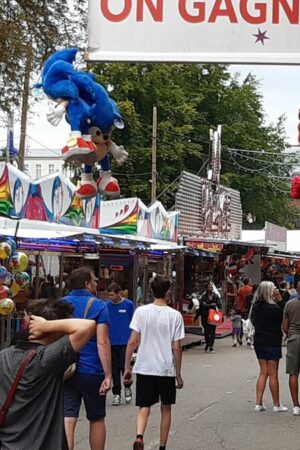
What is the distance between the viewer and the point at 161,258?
75.1ft

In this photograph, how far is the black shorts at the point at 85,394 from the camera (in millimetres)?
6500

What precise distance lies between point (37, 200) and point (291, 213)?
1562 inches

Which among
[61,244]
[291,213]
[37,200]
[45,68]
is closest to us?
[45,68]

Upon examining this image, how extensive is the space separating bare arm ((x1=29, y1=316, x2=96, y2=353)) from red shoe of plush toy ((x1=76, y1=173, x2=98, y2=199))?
1.85m

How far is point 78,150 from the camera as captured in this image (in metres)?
5.38

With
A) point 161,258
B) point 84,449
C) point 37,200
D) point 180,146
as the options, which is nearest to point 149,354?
point 84,449

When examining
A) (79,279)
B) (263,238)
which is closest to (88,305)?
(79,279)

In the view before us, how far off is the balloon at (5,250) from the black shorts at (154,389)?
155 inches

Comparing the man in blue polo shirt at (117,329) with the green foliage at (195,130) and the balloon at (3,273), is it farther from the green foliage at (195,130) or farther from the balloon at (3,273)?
the green foliage at (195,130)

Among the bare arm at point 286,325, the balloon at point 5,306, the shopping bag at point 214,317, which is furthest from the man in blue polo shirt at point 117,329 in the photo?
the shopping bag at point 214,317

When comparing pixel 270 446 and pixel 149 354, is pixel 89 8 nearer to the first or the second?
pixel 149 354

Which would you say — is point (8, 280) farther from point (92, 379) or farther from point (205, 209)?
point (205, 209)

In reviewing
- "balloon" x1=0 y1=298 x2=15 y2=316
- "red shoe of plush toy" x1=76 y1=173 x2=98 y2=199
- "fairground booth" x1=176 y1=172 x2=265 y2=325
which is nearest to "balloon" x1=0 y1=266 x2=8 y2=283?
"balloon" x1=0 y1=298 x2=15 y2=316

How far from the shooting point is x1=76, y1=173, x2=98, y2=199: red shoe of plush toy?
19.5ft
